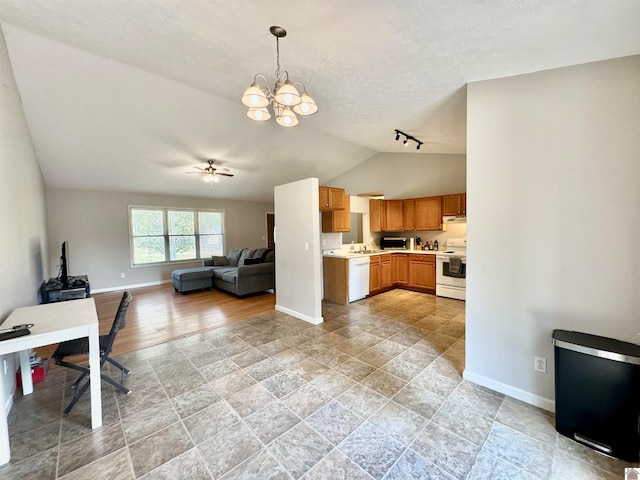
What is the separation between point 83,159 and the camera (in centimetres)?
492

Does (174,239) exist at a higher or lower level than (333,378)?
higher

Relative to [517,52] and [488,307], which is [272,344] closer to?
[488,307]

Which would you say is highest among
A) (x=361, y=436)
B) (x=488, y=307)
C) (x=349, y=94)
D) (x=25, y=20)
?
(x=25, y=20)

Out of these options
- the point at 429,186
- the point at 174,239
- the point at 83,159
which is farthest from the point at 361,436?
the point at 174,239

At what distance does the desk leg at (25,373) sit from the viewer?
7.44ft

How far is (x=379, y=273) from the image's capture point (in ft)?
18.3

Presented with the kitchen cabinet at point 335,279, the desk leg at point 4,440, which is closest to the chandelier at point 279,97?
the desk leg at point 4,440

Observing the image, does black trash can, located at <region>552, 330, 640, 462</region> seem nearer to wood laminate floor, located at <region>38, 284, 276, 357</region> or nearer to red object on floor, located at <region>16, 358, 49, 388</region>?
A: wood laminate floor, located at <region>38, 284, 276, 357</region>

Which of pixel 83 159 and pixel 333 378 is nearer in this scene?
pixel 333 378

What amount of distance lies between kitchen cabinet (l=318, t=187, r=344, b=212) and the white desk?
3422 millimetres

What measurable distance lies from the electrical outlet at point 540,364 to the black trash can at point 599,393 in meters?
0.28

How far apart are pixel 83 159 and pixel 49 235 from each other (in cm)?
225

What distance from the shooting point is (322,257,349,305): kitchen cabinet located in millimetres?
4863

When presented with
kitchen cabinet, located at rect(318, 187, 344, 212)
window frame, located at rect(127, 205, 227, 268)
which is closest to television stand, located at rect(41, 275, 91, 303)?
window frame, located at rect(127, 205, 227, 268)
